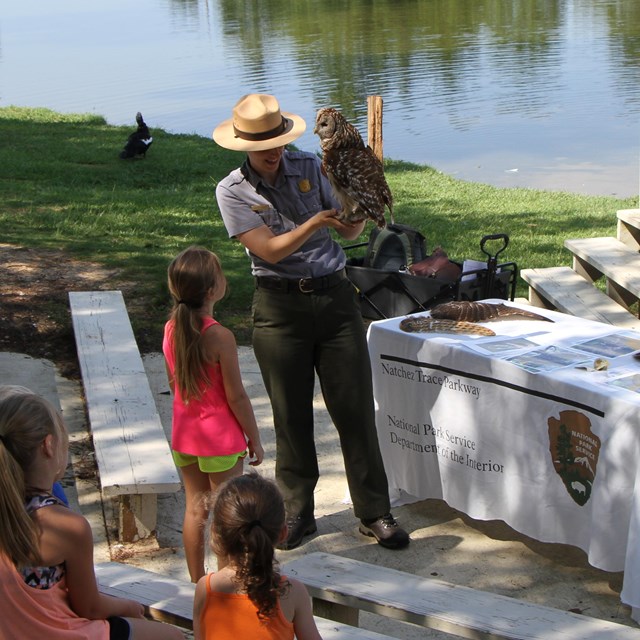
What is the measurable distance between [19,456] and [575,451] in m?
2.13

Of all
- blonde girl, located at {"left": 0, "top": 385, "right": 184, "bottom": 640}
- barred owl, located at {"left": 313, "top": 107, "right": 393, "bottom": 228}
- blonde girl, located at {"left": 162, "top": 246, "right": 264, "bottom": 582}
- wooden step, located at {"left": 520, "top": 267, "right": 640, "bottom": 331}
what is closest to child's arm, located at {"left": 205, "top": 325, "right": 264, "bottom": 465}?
blonde girl, located at {"left": 162, "top": 246, "right": 264, "bottom": 582}

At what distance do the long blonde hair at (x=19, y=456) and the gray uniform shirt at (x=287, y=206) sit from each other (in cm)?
153

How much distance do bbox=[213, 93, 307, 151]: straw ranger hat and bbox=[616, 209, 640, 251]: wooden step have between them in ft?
12.6

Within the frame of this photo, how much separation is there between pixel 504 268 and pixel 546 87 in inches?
696

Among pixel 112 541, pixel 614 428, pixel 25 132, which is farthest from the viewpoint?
pixel 25 132

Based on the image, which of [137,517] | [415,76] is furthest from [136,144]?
[415,76]

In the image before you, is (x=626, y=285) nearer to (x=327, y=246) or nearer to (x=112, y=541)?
(x=327, y=246)

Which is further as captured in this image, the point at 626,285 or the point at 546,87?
the point at 546,87

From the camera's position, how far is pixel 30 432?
244cm

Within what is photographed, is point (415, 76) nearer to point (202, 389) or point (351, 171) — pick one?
point (351, 171)

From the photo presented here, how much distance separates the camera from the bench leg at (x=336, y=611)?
3.24 m

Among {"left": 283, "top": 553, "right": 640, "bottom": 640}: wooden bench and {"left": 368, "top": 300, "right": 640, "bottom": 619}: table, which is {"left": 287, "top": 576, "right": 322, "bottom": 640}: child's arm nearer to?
{"left": 283, "top": 553, "right": 640, "bottom": 640}: wooden bench

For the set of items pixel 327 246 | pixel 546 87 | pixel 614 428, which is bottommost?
pixel 546 87

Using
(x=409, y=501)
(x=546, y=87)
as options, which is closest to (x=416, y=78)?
(x=546, y=87)
